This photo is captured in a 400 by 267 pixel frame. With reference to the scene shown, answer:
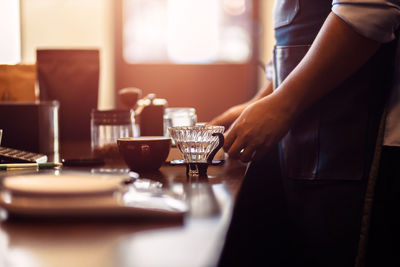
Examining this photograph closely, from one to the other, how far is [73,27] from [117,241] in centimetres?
449

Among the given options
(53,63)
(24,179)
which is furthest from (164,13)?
(24,179)

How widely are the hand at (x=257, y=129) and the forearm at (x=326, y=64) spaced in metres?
0.02

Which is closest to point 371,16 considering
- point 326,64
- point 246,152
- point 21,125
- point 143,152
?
point 326,64

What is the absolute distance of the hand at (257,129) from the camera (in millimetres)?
948

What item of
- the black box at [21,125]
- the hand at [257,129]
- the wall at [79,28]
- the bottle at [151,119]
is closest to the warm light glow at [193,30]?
the wall at [79,28]

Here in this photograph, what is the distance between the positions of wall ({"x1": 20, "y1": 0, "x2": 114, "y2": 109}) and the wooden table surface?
4.13 meters

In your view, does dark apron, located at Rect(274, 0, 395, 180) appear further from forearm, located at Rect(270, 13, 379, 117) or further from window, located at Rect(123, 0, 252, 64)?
window, located at Rect(123, 0, 252, 64)

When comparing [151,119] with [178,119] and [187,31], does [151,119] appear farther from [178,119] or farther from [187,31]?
[187,31]

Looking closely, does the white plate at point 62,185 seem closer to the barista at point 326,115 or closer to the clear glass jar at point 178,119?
the barista at point 326,115

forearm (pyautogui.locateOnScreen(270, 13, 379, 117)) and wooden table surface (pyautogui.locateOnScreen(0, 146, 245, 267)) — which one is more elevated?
forearm (pyautogui.locateOnScreen(270, 13, 379, 117))

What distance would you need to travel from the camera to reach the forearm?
95 cm

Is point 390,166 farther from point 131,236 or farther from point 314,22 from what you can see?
point 131,236

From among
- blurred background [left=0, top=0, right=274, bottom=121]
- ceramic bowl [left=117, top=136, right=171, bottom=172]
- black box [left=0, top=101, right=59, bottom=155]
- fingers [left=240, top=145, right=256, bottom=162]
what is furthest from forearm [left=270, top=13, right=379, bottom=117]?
blurred background [left=0, top=0, right=274, bottom=121]

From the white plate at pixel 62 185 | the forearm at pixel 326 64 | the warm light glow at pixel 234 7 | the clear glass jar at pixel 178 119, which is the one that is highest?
the warm light glow at pixel 234 7
